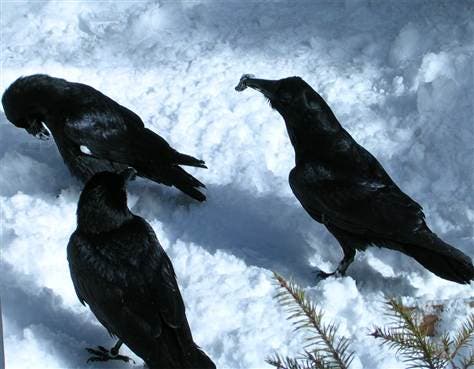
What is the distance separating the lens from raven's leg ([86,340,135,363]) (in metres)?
5.16

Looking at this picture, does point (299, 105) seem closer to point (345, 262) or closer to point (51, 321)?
point (345, 262)

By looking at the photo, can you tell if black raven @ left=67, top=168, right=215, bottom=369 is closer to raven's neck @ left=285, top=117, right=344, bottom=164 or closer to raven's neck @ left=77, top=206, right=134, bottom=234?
raven's neck @ left=77, top=206, right=134, bottom=234

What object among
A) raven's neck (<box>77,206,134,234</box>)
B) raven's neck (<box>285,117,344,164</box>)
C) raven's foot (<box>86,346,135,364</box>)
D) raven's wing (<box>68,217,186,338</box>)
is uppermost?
raven's neck (<box>285,117,344,164</box>)

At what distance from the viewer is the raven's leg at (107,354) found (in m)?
5.16

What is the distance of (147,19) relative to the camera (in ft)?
28.6

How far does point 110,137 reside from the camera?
6855mm

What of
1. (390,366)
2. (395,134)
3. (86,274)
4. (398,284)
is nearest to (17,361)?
(86,274)

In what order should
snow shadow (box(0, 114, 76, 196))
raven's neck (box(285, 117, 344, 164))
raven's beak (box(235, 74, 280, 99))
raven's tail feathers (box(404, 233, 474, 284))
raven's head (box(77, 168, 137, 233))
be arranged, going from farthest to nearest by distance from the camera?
1. snow shadow (box(0, 114, 76, 196))
2. raven's beak (box(235, 74, 280, 99))
3. raven's neck (box(285, 117, 344, 164))
4. raven's tail feathers (box(404, 233, 474, 284))
5. raven's head (box(77, 168, 137, 233))

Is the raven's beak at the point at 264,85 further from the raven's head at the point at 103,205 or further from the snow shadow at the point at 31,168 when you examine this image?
the snow shadow at the point at 31,168

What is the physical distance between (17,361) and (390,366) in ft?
6.96

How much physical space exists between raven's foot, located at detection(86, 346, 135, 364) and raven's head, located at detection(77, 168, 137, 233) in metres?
0.72

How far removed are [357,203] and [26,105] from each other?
9.62 ft

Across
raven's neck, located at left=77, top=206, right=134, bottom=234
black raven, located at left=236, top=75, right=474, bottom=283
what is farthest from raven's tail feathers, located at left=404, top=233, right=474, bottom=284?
raven's neck, located at left=77, top=206, right=134, bottom=234

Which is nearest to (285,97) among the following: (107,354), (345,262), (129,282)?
(345,262)
